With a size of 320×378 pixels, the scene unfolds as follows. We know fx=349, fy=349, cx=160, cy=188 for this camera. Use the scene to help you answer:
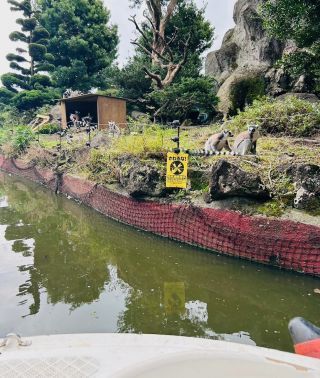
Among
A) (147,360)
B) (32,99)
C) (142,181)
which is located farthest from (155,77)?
(147,360)

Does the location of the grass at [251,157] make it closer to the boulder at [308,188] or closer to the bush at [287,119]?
the bush at [287,119]

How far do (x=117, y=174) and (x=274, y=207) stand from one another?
4095mm

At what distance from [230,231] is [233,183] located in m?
0.85

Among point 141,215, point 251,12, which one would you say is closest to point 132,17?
point 251,12

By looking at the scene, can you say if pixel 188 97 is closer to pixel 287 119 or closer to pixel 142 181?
pixel 287 119

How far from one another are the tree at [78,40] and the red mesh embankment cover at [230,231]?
1873 centimetres

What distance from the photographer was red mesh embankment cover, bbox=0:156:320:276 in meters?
5.29

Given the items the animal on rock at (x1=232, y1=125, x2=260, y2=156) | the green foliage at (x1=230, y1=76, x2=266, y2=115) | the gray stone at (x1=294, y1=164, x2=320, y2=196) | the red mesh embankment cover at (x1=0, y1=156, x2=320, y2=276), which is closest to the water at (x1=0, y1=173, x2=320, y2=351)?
the red mesh embankment cover at (x1=0, y1=156, x2=320, y2=276)

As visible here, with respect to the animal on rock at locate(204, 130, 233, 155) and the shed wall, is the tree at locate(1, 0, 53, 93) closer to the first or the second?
the shed wall

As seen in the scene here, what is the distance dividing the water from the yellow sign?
1.17m

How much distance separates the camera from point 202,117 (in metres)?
15.0

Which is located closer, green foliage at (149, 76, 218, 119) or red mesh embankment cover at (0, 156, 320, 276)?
red mesh embankment cover at (0, 156, 320, 276)

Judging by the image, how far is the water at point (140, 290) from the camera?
4.06 m

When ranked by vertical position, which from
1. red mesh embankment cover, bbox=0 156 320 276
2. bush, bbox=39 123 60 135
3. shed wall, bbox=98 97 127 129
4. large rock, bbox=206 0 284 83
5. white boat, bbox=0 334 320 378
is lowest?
red mesh embankment cover, bbox=0 156 320 276
